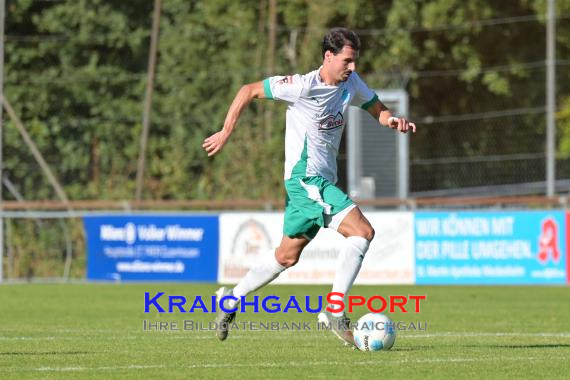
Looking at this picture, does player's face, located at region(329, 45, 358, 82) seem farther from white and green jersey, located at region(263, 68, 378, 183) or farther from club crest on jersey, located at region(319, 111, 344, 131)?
club crest on jersey, located at region(319, 111, 344, 131)

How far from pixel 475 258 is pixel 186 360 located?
12690 mm

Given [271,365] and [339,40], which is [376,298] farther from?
[271,365]

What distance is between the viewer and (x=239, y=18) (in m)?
31.9

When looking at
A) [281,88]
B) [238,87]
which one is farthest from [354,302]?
[238,87]

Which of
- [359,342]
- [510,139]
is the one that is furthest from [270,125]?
[359,342]

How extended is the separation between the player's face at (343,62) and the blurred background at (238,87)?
16761mm

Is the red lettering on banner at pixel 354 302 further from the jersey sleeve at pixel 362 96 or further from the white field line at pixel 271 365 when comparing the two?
the white field line at pixel 271 365

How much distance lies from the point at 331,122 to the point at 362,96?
371 millimetres

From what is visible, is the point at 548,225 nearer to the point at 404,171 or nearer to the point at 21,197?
the point at 404,171

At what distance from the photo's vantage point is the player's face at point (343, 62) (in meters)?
9.34

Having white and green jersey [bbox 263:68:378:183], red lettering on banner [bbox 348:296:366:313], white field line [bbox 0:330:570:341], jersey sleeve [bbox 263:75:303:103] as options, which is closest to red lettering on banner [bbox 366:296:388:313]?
red lettering on banner [bbox 348:296:366:313]

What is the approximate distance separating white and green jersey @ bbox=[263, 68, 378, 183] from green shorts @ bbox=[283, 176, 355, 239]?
0.08 metres

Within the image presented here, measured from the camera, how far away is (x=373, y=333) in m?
8.95

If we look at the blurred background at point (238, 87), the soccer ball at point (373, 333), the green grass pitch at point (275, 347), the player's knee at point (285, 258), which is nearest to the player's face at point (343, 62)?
the player's knee at point (285, 258)
